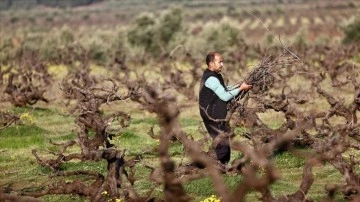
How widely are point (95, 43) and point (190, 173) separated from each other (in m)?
48.7

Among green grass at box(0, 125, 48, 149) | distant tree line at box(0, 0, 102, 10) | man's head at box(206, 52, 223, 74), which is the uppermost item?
distant tree line at box(0, 0, 102, 10)

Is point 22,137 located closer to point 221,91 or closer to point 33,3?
point 221,91

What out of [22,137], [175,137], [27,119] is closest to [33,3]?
[27,119]

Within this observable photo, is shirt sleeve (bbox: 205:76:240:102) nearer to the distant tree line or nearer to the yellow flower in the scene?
the yellow flower

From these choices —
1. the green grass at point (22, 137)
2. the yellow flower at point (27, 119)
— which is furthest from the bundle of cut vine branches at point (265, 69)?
the yellow flower at point (27, 119)

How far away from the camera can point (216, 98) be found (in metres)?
12.0

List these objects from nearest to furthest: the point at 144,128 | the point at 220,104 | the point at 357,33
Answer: the point at 220,104, the point at 144,128, the point at 357,33

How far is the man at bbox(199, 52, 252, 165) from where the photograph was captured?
38.9 ft

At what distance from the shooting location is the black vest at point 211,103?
472 inches

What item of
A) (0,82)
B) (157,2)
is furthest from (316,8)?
(0,82)

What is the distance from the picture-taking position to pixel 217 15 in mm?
126250

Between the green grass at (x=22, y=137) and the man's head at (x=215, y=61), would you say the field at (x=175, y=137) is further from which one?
the man's head at (x=215, y=61)

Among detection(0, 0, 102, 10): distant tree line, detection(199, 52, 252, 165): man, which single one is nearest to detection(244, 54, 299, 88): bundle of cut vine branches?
detection(199, 52, 252, 165): man

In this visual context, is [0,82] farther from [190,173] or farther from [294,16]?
[294,16]
